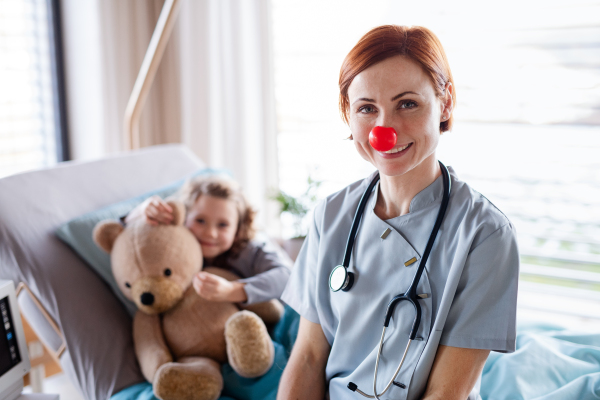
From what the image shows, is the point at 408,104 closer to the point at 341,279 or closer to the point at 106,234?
the point at 341,279

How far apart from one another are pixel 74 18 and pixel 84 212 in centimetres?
175

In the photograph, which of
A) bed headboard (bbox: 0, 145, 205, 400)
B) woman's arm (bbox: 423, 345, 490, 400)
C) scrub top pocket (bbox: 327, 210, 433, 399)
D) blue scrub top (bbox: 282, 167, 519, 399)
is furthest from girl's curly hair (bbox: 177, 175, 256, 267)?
woman's arm (bbox: 423, 345, 490, 400)

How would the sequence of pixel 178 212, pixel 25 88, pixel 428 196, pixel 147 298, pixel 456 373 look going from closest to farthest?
pixel 456 373 < pixel 428 196 < pixel 147 298 < pixel 178 212 < pixel 25 88

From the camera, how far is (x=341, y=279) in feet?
3.38

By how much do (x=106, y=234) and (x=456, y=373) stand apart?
1016 millimetres

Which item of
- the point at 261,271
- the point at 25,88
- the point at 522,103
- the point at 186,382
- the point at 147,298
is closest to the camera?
the point at 186,382

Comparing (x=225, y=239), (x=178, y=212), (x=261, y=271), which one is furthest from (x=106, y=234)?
(x=261, y=271)

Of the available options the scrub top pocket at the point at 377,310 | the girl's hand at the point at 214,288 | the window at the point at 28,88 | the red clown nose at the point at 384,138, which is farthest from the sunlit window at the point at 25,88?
the red clown nose at the point at 384,138

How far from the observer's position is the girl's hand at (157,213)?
56.8 inches

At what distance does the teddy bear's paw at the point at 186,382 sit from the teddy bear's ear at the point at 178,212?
40 centimetres

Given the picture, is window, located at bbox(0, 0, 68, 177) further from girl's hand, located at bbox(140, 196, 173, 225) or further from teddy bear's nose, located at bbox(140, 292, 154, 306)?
teddy bear's nose, located at bbox(140, 292, 154, 306)

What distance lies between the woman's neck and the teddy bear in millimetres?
504

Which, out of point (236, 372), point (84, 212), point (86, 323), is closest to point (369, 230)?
point (236, 372)

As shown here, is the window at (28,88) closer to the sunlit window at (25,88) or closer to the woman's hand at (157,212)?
the sunlit window at (25,88)
